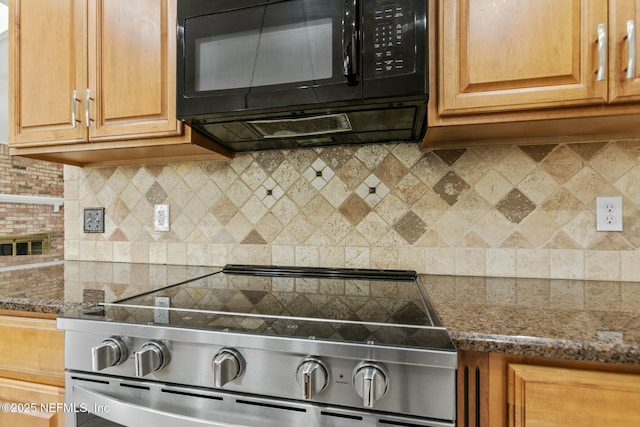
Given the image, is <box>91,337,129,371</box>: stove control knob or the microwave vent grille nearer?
<box>91,337,129,371</box>: stove control knob

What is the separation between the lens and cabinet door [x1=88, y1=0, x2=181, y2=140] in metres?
1.22

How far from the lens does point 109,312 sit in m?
0.84

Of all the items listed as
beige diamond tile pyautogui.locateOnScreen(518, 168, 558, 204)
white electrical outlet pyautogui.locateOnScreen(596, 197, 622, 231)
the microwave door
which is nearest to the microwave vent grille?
the microwave door

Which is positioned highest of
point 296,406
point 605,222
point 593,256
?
point 605,222

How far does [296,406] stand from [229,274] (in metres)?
0.80

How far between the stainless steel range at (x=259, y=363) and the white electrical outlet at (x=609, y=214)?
2.51ft

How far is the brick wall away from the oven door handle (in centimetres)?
493

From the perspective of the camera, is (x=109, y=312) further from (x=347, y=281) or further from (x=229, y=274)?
(x=347, y=281)

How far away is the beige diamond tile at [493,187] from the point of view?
4.13ft

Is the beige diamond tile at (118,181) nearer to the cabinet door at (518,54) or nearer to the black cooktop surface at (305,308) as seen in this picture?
the black cooktop surface at (305,308)

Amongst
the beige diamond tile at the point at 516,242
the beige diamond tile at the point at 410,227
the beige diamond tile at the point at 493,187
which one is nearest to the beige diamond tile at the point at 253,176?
the beige diamond tile at the point at 410,227

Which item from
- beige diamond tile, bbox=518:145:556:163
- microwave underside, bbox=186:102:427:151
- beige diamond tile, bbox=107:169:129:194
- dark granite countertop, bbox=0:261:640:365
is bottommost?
dark granite countertop, bbox=0:261:640:365

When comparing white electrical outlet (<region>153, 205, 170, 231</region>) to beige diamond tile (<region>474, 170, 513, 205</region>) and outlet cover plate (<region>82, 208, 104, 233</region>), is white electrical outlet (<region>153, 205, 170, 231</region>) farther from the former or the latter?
beige diamond tile (<region>474, 170, 513, 205</region>)

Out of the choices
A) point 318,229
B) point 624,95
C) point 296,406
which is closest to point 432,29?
point 624,95
